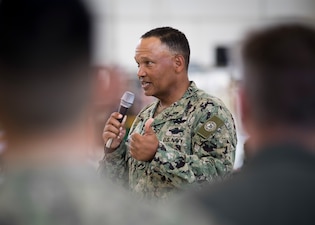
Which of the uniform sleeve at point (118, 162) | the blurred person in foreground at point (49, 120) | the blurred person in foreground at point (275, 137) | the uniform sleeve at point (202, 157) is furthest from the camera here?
the uniform sleeve at point (118, 162)

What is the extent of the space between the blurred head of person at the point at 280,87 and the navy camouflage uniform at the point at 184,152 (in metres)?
1.00

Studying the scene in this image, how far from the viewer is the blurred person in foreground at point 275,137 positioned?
1.08 metres

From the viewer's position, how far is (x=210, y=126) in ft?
7.36

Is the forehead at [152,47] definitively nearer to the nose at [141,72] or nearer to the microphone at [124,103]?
the nose at [141,72]

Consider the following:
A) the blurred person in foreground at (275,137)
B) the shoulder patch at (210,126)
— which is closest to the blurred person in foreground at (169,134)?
the shoulder patch at (210,126)

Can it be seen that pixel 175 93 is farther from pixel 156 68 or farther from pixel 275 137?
pixel 275 137

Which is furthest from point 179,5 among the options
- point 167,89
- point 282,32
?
point 282,32

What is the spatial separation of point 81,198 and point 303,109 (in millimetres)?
431

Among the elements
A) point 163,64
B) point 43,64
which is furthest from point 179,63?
point 43,64

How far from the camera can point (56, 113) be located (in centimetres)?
90

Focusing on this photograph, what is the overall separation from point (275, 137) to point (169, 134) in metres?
1.18

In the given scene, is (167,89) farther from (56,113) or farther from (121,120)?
(56,113)

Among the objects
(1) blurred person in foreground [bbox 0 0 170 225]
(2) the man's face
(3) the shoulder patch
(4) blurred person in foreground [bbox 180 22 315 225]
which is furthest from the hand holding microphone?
(1) blurred person in foreground [bbox 0 0 170 225]

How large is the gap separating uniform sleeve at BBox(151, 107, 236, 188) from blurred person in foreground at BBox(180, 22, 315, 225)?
3.21 feet
